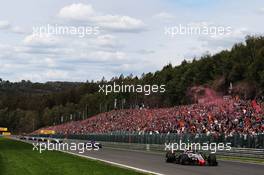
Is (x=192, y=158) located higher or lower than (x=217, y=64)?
lower

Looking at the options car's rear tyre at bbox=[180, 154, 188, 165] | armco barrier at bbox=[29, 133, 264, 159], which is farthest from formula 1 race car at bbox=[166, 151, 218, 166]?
armco barrier at bbox=[29, 133, 264, 159]

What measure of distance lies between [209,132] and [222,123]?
1170 mm

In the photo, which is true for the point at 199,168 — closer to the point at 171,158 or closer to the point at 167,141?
the point at 171,158

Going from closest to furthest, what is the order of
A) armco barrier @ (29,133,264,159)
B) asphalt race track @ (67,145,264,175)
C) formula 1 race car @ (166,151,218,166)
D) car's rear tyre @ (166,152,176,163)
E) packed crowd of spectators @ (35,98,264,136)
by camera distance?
1. asphalt race track @ (67,145,264,175)
2. formula 1 race car @ (166,151,218,166)
3. car's rear tyre @ (166,152,176,163)
4. armco barrier @ (29,133,264,159)
5. packed crowd of spectators @ (35,98,264,136)

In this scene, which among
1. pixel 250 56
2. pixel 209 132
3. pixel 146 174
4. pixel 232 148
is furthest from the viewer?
pixel 250 56

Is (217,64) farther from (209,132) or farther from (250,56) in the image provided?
(209,132)

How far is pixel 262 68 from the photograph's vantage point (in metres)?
72.5

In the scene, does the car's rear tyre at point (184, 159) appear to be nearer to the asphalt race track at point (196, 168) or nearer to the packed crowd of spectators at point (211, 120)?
the asphalt race track at point (196, 168)

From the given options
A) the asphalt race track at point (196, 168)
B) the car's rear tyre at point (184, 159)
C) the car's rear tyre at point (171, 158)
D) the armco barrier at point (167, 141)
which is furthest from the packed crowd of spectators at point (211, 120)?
the car's rear tyre at point (184, 159)

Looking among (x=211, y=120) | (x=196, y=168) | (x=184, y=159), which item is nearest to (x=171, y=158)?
(x=184, y=159)

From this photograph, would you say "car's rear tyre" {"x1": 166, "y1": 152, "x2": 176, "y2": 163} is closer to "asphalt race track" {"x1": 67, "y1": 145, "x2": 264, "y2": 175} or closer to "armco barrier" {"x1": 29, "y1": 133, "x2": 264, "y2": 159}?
"asphalt race track" {"x1": 67, "y1": 145, "x2": 264, "y2": 175}

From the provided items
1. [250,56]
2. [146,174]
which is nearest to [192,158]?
[146,174]

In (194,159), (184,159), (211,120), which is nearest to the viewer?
(194,159)

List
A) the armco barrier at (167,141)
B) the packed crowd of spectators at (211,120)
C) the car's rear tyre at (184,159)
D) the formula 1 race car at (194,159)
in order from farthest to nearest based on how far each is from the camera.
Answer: the packed crowd of spectators at (211,120), the armco barrier at (167,141), the car's rear tyre at (184,159), the formula 1 race car at (194,159)
